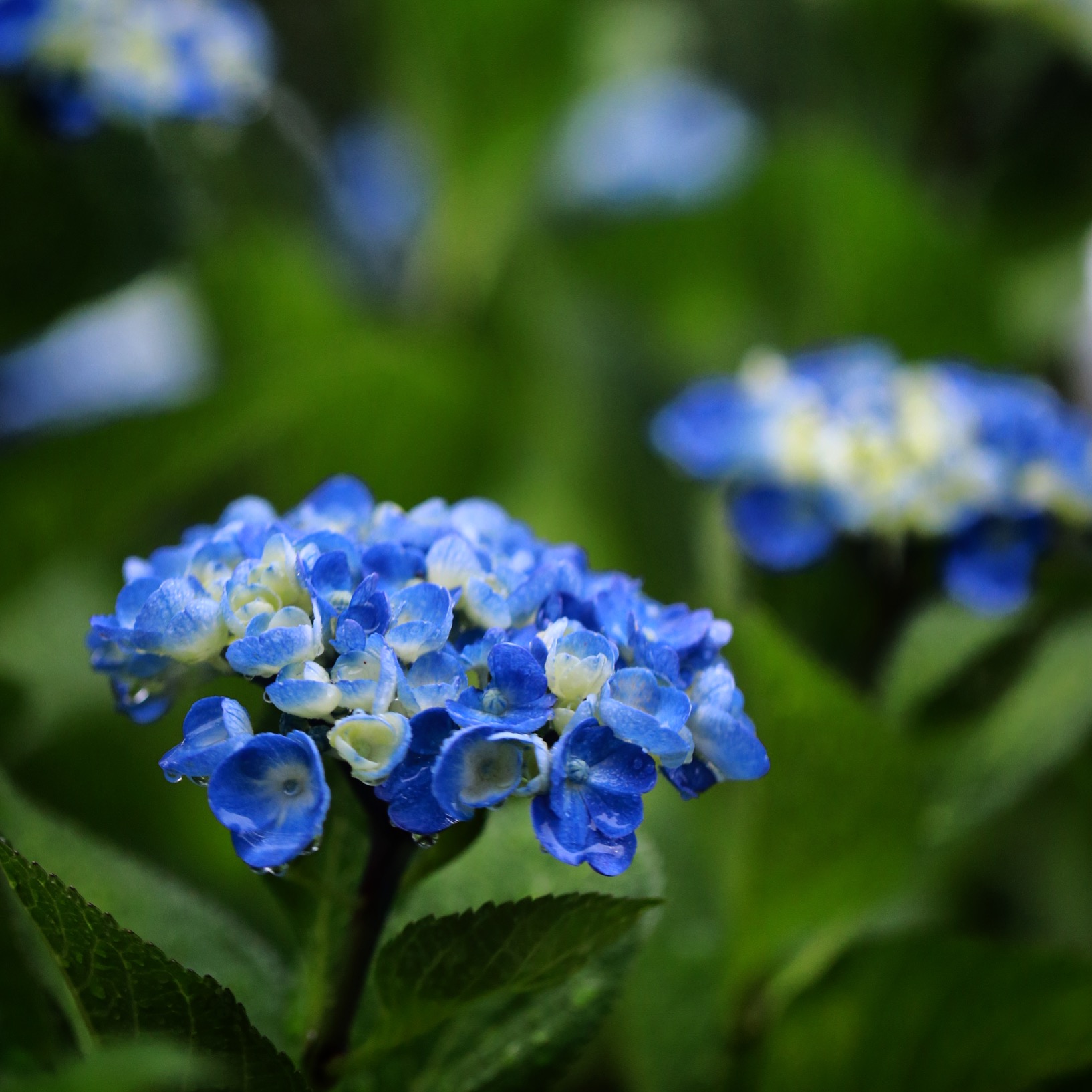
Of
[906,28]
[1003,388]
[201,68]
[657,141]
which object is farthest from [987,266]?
[201,68]

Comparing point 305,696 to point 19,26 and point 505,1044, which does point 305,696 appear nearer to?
point 505,1044

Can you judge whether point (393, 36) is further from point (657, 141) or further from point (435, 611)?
point (435, 611)

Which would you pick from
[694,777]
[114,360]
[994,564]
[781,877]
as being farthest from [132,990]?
[114,360]

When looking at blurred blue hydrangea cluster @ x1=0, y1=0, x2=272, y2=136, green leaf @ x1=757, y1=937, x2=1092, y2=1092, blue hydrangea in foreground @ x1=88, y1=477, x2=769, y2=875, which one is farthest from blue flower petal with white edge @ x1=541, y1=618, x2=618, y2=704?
blurred blue hydrangea cluster @ x1=0, y1=0, x2=272, y2=136

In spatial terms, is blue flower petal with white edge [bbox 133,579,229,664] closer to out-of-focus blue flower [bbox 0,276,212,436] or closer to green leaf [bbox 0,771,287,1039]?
green leaf [bbox 0,771,287,1039]

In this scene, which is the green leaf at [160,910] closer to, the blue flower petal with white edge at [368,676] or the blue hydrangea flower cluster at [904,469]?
the blue flower petal with white edge at [368,676]

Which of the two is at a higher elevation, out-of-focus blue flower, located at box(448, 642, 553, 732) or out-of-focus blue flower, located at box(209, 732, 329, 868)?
out-of-focus blue flower, located at box(448, 642, 553, 732)
